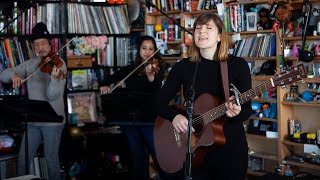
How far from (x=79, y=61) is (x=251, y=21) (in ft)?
5.71

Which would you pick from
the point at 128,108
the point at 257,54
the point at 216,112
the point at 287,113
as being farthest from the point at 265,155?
the point at 216,112

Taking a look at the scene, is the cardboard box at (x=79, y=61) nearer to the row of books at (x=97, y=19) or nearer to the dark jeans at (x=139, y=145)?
the row of books at (x=97, y=19)

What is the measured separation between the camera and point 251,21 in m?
3.78

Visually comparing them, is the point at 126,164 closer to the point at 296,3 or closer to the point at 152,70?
the point at 152,70

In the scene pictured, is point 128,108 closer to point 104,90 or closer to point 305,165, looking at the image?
point 104,90

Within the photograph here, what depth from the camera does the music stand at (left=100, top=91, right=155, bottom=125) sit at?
3.48 m

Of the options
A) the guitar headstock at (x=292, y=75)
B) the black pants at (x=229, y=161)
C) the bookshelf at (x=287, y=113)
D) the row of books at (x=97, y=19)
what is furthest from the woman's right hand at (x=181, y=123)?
the row of books at (x=97, y=19)

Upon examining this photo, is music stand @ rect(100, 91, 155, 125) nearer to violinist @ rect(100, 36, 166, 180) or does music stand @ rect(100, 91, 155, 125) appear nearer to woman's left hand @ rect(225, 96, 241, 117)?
violinist @ rect(100, 36, 166, 180)

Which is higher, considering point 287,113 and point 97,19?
point 97,19

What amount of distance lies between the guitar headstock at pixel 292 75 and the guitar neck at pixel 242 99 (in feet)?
0.15

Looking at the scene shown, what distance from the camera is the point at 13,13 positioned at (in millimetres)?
4207

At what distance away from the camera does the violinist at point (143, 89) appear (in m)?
3.65

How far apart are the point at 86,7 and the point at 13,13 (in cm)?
74

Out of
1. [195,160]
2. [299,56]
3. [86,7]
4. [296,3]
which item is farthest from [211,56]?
[86,7]
